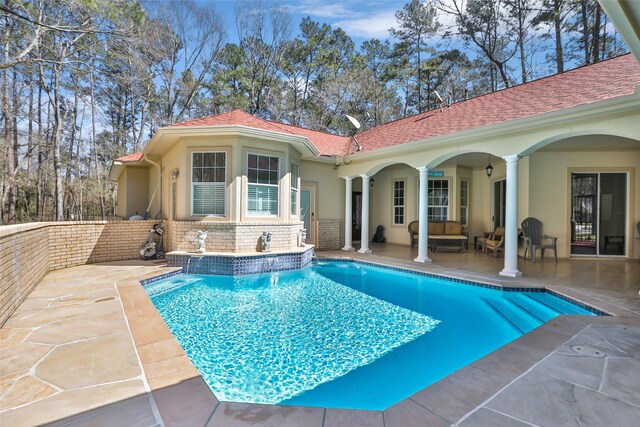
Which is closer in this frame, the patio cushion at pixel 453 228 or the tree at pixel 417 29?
the patio cushion at pixel 453 228

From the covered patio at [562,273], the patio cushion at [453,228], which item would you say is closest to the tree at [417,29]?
the patio cushion at [453,228]

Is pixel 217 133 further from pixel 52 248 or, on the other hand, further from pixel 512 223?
pixel 512 223

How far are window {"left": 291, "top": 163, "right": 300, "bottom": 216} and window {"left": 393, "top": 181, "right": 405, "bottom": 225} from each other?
4.58 metres

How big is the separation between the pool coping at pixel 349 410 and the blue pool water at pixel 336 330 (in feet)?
1.35

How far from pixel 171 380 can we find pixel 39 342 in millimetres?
1742

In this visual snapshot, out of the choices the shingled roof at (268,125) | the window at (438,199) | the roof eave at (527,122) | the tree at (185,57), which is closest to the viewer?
the roof eave at (527,122)

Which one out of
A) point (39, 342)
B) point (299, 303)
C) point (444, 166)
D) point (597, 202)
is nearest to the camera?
point (39, 342)

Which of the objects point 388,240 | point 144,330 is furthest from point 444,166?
point 144,330

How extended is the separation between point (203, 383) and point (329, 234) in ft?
29.0

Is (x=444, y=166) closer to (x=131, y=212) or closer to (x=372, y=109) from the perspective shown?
(x=372, y=109)

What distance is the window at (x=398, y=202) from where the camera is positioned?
1230cm

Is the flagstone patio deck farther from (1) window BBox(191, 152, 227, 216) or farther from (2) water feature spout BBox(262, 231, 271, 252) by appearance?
(1) window BBox(191, 152, 227, 216)

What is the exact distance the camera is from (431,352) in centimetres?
357

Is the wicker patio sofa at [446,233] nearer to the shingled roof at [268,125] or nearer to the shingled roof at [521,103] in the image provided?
the shingled roof at [521,103]
